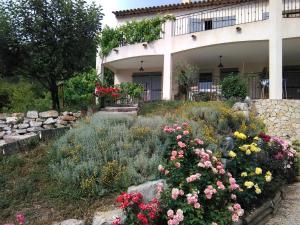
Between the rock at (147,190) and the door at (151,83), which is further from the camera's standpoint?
the door at (151,83)

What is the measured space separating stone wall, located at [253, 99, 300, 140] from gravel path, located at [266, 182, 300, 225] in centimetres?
520

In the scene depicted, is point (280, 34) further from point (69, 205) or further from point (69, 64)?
point (69, 205)

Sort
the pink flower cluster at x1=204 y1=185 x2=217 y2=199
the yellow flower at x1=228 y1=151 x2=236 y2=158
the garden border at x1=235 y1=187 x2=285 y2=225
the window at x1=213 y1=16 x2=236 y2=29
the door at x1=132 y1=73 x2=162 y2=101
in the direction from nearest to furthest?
the pink flower cluster at x1=204 y1=185 x2=217 y2=199, the garden border at x1=235 y1=187 x2=285 y2=225, the yellow flower at x1=228 y1=151 x2=236 y2=158, the window at x1=213 y1=16 x2=236 y2=29, the door at x1=132 y1=73 x2=162 y2=101

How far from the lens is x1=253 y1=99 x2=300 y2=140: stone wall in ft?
42.9

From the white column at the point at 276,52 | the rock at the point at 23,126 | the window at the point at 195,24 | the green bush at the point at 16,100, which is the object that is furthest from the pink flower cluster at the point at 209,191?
the window at the point at 195,24

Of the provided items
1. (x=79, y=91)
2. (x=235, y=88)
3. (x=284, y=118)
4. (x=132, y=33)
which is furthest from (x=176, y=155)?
(x=132, y=33)

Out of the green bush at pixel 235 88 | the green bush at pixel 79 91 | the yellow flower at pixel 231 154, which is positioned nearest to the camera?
the yellow flower at pixel 231 154

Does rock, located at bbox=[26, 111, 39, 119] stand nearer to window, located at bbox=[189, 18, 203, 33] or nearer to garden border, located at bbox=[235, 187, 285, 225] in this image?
garden border, located at bbox=[235, 187, 285, 225]

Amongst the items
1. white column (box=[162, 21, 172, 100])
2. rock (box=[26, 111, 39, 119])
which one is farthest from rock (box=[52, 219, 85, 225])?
white column (box=[162, 21, 172, 100])

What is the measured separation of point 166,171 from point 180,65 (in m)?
11.4

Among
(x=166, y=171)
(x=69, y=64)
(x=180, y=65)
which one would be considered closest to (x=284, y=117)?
(x=180, y=65)

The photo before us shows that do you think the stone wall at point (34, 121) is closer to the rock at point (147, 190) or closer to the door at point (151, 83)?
the rock at point (147, 190)

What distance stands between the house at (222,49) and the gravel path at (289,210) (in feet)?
19.8

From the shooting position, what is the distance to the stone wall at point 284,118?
1306cm
